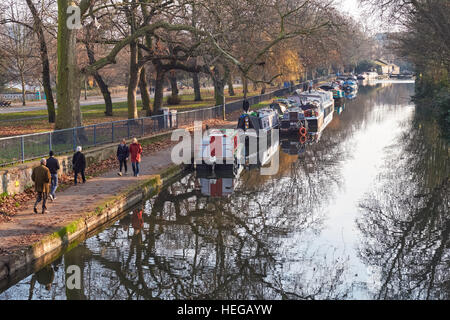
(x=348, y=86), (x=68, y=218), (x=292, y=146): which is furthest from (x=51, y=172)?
(x=348, y=86)

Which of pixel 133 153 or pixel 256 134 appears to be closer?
pixel 133 153

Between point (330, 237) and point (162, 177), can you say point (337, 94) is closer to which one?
point (162, 177)

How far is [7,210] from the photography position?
52.6ft

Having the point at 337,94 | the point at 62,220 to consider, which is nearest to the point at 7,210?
the point at 62,220

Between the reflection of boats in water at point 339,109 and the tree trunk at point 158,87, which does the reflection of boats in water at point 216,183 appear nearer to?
the tree trunk at point 158,87

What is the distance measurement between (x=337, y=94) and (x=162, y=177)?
2113 inches

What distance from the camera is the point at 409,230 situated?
54.2 ft

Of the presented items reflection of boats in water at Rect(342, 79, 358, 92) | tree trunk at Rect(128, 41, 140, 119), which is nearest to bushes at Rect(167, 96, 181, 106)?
tree trunk at Rect(128, 41, 140, 119)

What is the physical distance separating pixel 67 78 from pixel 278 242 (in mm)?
15849

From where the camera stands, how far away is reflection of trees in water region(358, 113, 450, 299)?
486 inches

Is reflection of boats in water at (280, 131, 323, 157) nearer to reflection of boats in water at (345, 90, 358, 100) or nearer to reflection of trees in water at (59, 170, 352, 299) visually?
reflection of trees in water at (59, 170, 352, 299)

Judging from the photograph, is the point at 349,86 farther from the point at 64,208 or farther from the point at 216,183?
the point at 64,208

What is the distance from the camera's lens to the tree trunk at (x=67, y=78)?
85.7 ft

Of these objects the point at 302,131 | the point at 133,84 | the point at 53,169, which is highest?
the point at 133,84
